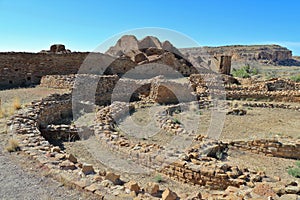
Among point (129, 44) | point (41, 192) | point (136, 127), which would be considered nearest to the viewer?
point (41, 192)

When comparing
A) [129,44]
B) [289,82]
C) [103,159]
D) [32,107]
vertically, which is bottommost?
[103,159]

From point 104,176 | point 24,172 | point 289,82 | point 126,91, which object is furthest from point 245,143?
point 289,82

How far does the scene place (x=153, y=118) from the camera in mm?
12008

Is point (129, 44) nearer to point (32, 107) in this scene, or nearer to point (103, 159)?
point (32, 107)

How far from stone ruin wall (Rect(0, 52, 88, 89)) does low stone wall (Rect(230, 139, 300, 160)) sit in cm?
1403

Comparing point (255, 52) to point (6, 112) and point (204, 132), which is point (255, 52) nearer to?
point (204, 132)

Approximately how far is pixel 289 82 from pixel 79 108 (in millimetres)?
16297

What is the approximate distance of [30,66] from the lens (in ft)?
59.2

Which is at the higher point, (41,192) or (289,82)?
(289,82)

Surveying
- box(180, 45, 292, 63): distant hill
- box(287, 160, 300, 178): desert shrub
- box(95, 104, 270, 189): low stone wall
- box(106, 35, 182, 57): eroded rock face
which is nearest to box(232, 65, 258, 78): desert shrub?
box(106, 35, 182, 57): eroded rock face

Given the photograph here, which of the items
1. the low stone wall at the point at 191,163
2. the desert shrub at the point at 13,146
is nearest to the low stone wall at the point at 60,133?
the low stone wall at the point at 191,163

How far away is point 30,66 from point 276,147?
14988mm

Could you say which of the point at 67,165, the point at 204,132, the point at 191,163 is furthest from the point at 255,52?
the point at 67,165

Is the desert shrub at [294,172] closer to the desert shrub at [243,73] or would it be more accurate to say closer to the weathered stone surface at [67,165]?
the weathered stone surface at [67,165]
